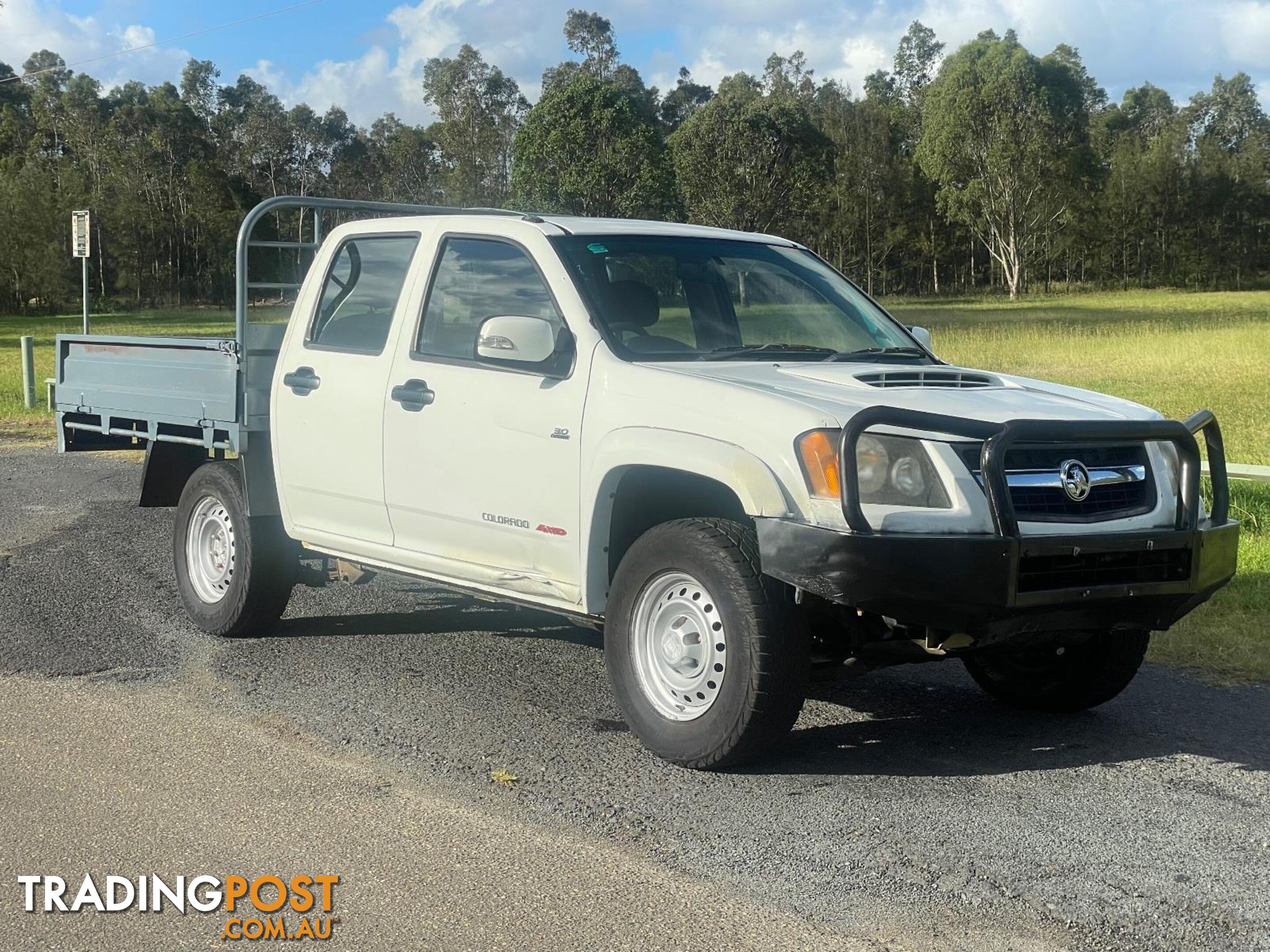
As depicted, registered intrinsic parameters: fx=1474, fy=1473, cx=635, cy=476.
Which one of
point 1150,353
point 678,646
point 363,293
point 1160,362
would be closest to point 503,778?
point 678,646

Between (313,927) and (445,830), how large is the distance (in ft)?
2.50

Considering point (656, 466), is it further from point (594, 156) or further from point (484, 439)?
point (594, 156)

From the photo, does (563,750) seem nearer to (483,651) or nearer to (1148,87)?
(483,651)

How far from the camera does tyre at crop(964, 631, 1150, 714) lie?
574 cm

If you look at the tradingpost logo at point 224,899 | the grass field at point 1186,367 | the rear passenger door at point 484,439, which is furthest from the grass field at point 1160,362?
the tradingpost logo at point 224,899

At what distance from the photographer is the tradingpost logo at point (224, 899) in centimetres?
379

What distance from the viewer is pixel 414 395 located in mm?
6105

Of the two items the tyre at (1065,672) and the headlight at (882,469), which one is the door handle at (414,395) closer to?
the headlight at (882,469)

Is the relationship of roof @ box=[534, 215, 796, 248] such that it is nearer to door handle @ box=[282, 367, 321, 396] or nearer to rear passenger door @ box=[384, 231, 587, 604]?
rear passenger door @ box=[384, 231, 587, 604]

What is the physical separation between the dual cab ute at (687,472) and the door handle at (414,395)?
2 centimetres

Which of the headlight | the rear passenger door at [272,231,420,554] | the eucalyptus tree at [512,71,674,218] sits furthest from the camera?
the eucalyptus tree at [512,71,674,218]

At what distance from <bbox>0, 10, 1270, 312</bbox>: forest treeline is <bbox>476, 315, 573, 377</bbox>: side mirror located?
59840mm

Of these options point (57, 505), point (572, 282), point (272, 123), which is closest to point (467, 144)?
point (272, 123)

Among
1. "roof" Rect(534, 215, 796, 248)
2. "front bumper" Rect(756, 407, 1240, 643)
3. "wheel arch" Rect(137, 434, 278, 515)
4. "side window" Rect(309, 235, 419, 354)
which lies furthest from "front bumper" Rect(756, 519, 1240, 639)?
"wheel arch" Rect(137, 434, 278, 515)
